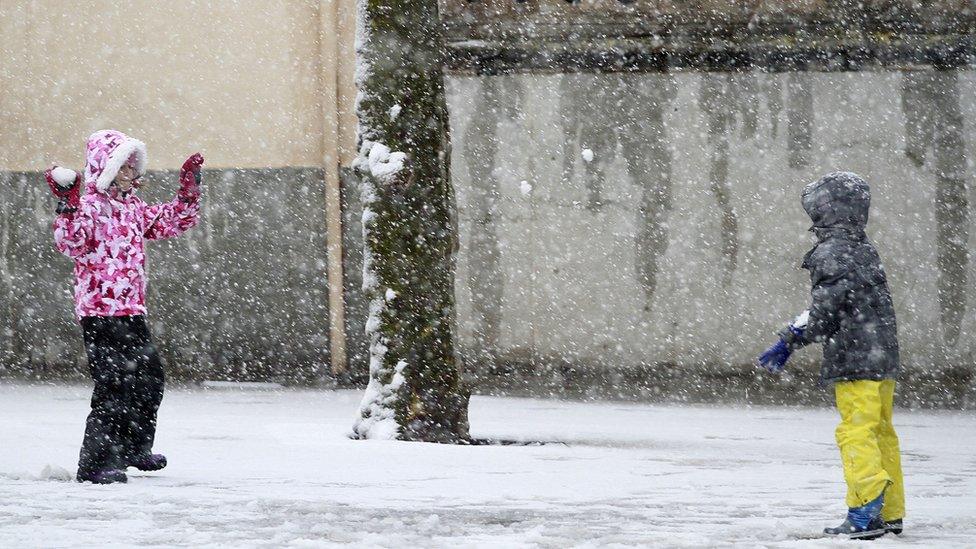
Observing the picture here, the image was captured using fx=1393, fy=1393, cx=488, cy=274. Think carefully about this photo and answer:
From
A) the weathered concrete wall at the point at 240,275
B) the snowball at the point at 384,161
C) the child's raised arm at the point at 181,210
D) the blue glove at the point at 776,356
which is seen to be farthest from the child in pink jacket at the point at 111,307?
the weathered concrete wall at the point at 240,275

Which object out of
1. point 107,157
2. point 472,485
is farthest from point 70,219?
point 472,485

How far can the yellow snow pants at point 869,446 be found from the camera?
5465 millimetres

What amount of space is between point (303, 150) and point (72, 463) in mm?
6108

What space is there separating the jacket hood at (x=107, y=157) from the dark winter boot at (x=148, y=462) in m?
1.32

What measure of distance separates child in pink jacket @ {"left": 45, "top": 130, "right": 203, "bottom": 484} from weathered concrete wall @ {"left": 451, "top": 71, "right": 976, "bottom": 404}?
245 inches

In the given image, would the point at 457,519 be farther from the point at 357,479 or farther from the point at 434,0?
the point at 434,0

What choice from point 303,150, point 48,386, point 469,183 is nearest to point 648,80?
point 469,183

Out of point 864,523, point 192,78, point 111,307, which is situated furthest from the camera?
point 192,78

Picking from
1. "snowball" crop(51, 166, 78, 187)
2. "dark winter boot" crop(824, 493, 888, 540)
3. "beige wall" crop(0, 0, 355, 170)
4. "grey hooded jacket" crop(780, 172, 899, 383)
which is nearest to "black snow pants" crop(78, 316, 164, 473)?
"snowball" crop(51, 166, 78, 187)

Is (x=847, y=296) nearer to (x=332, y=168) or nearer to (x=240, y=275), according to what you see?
(x=332, y=168)

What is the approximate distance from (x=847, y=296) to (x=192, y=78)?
8715 mm

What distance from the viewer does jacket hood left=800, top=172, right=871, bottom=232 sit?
→ 5.70 m

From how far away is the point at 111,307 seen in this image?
Result: 664 centimetres

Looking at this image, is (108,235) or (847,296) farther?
(108,235)
